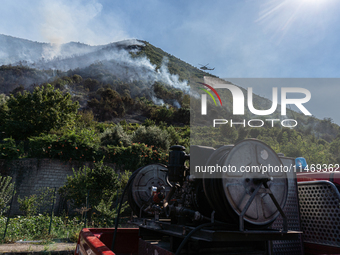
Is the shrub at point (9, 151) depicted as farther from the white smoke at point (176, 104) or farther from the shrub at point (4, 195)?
the white smoke at point (176, 104)

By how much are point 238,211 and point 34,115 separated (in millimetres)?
19668

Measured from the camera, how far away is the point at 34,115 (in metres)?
18.7

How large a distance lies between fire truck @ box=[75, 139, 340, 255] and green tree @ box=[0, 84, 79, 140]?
681 inches

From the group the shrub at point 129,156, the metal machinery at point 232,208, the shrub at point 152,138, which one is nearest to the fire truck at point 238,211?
the metal machinery at point 232,208

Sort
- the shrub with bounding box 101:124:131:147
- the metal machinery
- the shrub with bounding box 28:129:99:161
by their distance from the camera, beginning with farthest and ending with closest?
the shrub with bounding box 101:124:131:147 < the shrub with bounding box 28:129:99:161 < the metal machinery

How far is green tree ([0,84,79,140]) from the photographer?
18250 mm

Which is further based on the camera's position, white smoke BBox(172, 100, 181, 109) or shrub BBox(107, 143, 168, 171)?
white smoke BBox(172, 100, 181, 109)

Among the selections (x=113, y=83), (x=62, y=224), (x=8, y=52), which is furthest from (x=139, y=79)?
(x=62, y=224)

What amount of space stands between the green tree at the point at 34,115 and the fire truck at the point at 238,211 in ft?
56.7

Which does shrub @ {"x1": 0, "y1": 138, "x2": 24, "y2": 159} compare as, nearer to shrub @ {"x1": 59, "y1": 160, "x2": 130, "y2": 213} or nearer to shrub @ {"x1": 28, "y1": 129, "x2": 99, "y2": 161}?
shrub @ {"x1": 28, "y1": 129, "x2": 99, "y2": 161}

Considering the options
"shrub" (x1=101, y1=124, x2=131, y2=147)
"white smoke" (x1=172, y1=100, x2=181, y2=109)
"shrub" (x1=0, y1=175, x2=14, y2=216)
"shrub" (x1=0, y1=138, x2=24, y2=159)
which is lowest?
"shrub" (x1=0, y1=175, x2=14, y2=216)

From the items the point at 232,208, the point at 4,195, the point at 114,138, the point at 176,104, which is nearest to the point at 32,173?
the point at 4,195

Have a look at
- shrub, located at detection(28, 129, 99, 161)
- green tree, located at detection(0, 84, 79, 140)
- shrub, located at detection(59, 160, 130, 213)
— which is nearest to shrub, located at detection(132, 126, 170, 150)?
green tree, located at detection(0, 84, 79, 140)

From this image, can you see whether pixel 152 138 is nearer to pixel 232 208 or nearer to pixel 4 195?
pixel 4 195
